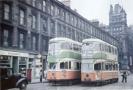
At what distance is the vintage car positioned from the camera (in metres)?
11.6

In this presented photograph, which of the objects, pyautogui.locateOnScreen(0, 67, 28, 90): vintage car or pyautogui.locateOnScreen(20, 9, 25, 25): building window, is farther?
pyautogui.locateOnScreen(20, 9, 25, 25): building window

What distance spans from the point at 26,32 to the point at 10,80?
3.36 meters

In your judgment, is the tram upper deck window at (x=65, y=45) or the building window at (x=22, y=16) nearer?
the building window at (x=22, y=16)

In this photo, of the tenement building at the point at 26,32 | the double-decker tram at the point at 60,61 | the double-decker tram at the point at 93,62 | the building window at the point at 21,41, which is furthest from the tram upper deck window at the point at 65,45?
the building window at the point at 21,41

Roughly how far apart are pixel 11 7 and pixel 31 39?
4435mm

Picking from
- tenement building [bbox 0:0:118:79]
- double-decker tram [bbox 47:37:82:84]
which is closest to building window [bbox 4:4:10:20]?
tenement building [bbox 0:0:118:79]

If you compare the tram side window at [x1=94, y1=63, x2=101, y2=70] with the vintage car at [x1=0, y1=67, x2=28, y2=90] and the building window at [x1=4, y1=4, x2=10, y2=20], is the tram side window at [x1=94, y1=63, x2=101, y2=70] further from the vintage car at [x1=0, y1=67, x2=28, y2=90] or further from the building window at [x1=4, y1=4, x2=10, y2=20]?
the building window at [x1=4, y1=4, x2=10, y2=20]

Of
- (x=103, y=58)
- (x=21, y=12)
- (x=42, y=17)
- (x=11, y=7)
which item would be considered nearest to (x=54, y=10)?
(x=42, y=17)

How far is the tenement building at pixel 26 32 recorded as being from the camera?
11.7 meters

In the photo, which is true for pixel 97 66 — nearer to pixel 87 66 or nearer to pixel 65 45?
pixel 87 66

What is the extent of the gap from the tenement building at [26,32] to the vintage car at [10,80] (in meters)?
0.32

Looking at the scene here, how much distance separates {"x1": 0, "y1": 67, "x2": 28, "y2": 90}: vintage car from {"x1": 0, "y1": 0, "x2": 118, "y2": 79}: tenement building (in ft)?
1.04

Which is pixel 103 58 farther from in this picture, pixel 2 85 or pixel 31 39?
pixel 2 85

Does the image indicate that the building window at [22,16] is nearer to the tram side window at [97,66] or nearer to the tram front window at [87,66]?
the tram front window at [87,66]
